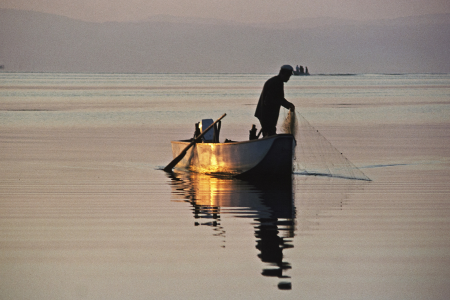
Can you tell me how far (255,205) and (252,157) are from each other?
313 cm

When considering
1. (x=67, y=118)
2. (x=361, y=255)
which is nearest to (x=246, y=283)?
(x=361, y=255)

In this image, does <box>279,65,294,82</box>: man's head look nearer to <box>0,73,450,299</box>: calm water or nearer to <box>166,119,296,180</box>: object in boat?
<box>166,119,296,180</box>: object in boat

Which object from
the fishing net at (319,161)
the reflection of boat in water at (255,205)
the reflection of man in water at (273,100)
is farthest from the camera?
the fishing net at (319,161)

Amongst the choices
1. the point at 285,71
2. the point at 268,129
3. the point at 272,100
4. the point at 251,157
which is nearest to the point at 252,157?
the point at 251,157

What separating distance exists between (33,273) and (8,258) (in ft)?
2.91

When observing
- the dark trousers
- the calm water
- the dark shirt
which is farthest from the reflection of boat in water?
the dark shirt


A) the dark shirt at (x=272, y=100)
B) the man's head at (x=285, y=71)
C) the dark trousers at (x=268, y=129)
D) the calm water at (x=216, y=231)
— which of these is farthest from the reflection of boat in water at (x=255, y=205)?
the man's head at (x=285, y=71)

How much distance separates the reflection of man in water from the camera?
15242 millimetres

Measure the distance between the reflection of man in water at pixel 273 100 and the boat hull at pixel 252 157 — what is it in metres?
0.47

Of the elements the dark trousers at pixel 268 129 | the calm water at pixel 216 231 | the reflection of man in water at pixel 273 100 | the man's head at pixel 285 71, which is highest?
the man's head at pixel 285 71

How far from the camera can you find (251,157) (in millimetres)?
16312

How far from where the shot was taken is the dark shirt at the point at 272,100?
15.4 meters

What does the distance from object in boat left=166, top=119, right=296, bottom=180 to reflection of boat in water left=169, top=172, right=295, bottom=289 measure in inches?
9.5

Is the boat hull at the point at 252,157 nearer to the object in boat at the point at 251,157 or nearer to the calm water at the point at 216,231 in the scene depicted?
the object in boat at the point at 251,157
